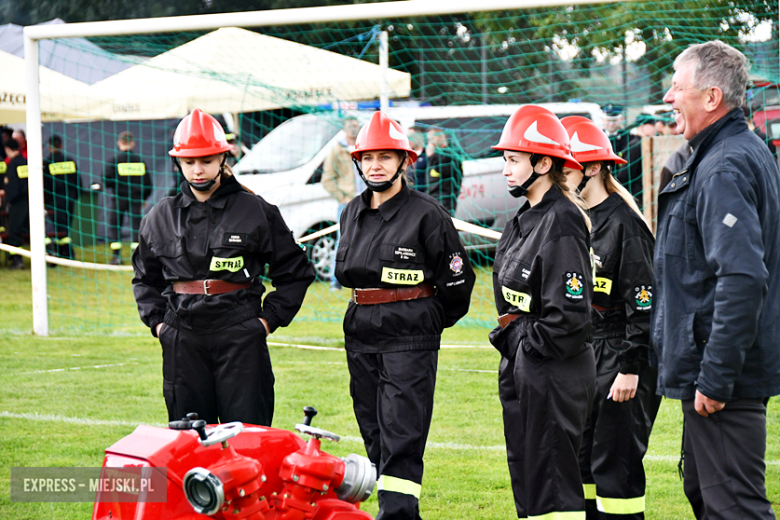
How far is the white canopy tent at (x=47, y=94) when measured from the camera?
1418cm

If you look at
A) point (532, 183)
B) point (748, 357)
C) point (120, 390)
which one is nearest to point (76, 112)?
point (120, 390)

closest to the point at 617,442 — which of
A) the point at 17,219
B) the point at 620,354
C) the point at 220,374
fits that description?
the point at 620,354

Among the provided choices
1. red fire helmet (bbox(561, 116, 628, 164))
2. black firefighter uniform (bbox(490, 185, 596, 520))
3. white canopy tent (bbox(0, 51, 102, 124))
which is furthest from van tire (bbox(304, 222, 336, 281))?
black firefighter uniform (bbox(490, 185, 596, 520))

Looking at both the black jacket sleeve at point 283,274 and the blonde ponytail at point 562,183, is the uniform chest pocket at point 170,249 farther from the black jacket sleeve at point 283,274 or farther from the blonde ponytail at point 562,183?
the blonde ponytail at point 562,183

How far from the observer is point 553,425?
354 centimetres

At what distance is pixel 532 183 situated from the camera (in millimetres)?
3760

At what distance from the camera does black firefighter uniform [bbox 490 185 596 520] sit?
3512 mm

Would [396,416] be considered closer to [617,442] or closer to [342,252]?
[342,252]

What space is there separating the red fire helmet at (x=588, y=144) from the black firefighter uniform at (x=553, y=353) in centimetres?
72

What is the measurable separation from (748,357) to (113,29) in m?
8.19

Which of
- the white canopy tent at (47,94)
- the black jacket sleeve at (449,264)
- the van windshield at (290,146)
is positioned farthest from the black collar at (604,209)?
the white canopy tent at (47,94)

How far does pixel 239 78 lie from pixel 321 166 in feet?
6.42

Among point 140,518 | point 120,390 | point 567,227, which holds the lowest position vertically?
point 120,390

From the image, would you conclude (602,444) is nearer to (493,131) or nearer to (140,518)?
(140,518)
